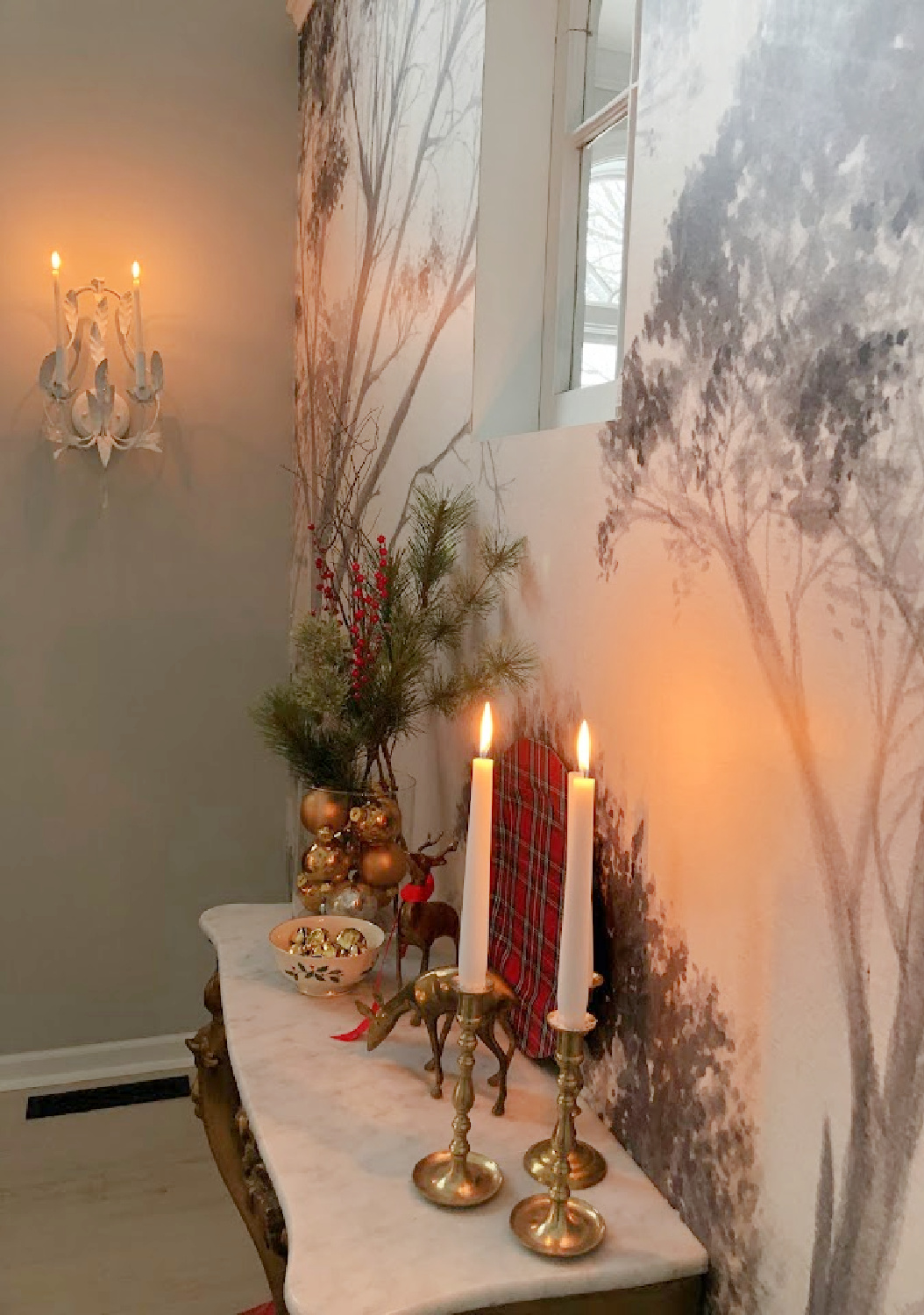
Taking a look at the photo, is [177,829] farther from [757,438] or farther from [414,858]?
[757,438]

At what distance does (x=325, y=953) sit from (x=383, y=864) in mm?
132

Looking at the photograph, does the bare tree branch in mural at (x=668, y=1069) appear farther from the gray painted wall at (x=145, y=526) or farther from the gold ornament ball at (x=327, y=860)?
the gray painted wall at (x=145, y=526)

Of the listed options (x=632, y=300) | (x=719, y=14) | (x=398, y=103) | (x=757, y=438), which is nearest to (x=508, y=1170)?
(x=757, y=438)

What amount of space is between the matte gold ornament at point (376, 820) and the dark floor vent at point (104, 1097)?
1449 millimetres

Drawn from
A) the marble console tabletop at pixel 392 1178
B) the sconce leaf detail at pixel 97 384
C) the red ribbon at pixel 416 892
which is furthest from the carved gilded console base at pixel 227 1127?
the sconce leaf detail at pixel 97 384

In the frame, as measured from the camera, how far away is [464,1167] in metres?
0.91

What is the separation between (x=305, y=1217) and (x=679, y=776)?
1.54 ft

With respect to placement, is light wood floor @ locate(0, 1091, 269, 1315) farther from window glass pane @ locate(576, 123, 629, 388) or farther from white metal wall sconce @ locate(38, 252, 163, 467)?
window glass pane @ locate(576, 123, 629, 388)

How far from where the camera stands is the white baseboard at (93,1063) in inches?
98.3

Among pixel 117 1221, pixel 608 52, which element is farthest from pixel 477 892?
pixel 117 1221

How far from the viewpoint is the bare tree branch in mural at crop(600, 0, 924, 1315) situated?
639 millimetres

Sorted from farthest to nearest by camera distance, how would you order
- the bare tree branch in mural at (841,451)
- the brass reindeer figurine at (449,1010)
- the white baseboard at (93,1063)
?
the white baseboard at (93,1063)
the brass reindeer figurine at (449,1010)
the bare tree branch in mural at (841,451)

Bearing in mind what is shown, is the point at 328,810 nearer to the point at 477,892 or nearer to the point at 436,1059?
the point at 436,1059

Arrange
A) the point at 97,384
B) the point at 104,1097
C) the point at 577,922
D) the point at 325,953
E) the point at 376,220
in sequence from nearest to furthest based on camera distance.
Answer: the point at 577,922 < the point at 325,953 < the point at 376,220 < the point at 97,384 < the point at 104,1097
